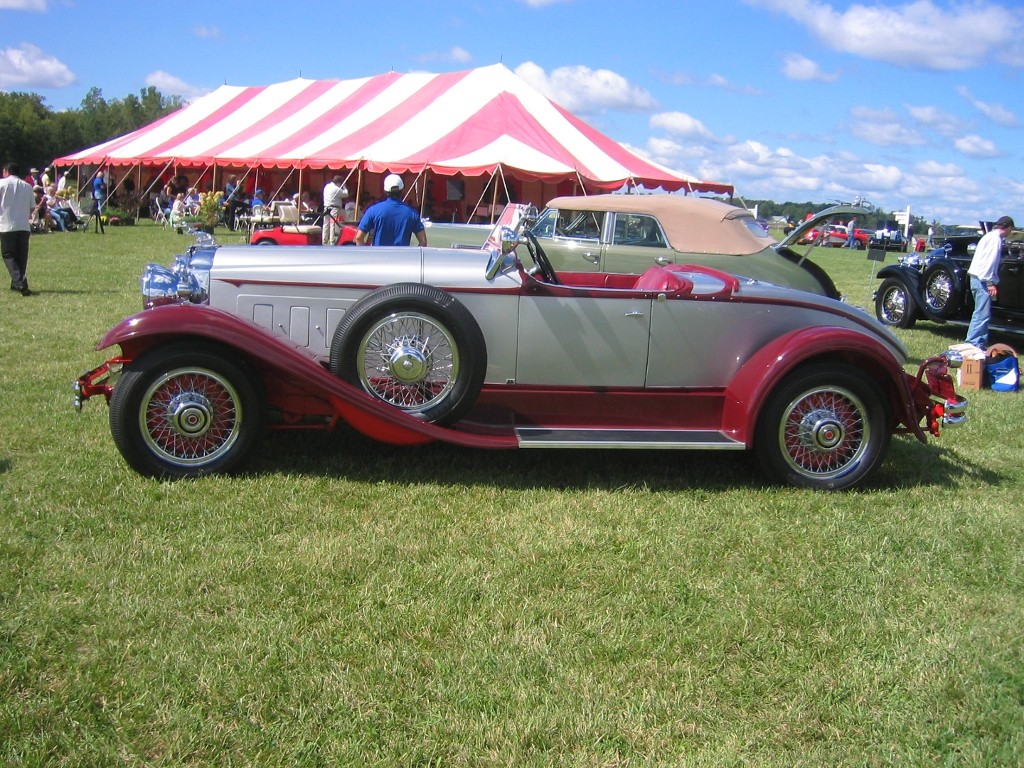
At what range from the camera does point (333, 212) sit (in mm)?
18250

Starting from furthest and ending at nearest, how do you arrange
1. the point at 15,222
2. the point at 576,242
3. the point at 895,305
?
the point at 895,305 → the point at 15,222 → the point at 576,242

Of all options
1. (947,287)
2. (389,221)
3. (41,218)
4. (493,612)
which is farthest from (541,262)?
(41,218)

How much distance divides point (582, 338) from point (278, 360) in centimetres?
168

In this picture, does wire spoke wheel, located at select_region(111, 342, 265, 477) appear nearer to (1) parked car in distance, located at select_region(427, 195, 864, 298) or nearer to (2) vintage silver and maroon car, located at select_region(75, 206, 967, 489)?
(2) vintage silver and maroon car, located at select_region(75, 206, 967, 489)

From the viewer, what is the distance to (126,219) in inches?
1065

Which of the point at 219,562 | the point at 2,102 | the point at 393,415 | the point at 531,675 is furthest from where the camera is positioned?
the point at 2,102

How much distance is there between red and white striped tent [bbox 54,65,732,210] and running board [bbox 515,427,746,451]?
15.1 m

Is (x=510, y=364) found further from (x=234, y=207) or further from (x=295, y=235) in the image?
(x=234, y=207)

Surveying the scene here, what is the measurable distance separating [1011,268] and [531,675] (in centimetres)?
1005

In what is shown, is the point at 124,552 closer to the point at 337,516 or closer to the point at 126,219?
the point at 337,516

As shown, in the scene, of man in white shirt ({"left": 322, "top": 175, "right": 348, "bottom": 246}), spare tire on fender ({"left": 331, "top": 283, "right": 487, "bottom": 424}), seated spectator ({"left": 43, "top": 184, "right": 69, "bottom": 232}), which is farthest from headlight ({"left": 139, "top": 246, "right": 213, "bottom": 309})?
seated spectator ({"left": 43, "top": 184, "right": 69, "bottom": 232})

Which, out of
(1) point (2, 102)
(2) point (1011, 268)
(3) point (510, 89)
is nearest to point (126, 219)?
(3) point (510, 89)

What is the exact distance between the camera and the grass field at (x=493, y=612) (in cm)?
260

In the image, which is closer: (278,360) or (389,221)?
(278,360)
